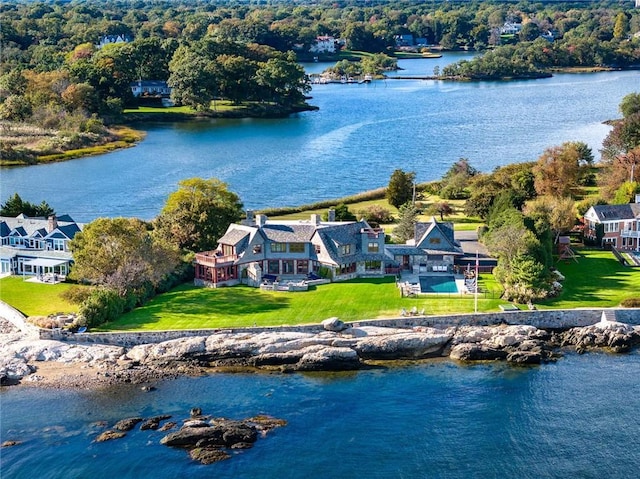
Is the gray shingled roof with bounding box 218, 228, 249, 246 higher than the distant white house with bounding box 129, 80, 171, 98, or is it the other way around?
the distant white house with bounding box 129, 80, 171, 98

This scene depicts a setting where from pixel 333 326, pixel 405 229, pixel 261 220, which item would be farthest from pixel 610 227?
pixel 333 326

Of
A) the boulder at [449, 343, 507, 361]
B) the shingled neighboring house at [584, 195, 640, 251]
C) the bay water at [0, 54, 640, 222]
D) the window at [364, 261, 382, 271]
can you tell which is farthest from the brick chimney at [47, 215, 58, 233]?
the shingled neighboring house at [584, 195, 640, 251]

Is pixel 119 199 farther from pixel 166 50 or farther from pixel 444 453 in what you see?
pixel 166 50

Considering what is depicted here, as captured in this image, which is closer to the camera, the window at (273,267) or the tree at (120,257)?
the tree at (120,257)

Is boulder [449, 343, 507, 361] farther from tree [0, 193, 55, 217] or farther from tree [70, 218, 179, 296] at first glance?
tree [0, 193, 55, 217]

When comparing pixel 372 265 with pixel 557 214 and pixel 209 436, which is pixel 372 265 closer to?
pixel 557 214

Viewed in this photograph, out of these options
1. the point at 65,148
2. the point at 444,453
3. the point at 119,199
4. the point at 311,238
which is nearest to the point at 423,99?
the point at 65,148

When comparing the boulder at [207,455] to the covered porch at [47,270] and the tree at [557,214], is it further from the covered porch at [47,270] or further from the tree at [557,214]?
the tree at [557,214]

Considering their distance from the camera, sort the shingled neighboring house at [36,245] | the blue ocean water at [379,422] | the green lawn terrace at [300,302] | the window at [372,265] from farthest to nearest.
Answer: the shingled neighboring house at [36,245]
the window at [372,265]
the green lawn terrace at [300,302]
the blue ocean water at [379,422]

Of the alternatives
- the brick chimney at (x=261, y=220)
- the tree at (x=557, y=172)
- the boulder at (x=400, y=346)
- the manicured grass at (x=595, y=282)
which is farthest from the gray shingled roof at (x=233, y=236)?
the tree at (x=557, y=172)
